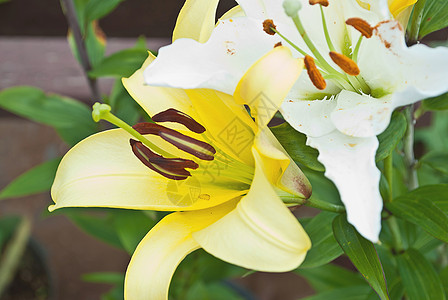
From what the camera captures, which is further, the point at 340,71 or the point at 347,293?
the point at 347,293

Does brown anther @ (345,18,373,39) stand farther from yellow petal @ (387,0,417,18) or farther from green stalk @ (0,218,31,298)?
green stalk @ (0,218,31,298)

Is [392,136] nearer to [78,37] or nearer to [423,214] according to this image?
[423,214]

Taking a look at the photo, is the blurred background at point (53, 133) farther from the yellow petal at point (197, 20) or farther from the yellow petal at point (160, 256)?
the yellow petal at point (160, 256)

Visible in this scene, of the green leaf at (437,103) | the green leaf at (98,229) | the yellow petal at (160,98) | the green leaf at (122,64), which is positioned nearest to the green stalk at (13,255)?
the green leaf at (98,229)

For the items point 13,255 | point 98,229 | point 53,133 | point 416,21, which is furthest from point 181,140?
point 53,133

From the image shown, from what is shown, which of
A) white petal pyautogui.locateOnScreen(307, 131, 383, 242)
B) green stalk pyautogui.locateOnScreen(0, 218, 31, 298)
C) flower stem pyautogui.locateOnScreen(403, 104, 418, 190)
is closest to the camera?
white petal pyautogui.locateOnScreen(307, 131, 383, 242)

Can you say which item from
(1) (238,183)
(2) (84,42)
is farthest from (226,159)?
(2) (84,42)

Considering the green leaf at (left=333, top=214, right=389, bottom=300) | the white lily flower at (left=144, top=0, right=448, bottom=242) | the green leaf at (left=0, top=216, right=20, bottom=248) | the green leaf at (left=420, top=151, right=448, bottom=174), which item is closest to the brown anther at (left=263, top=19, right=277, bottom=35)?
the white lily flower at (left=144, top=0, right=448, bottom=242)
